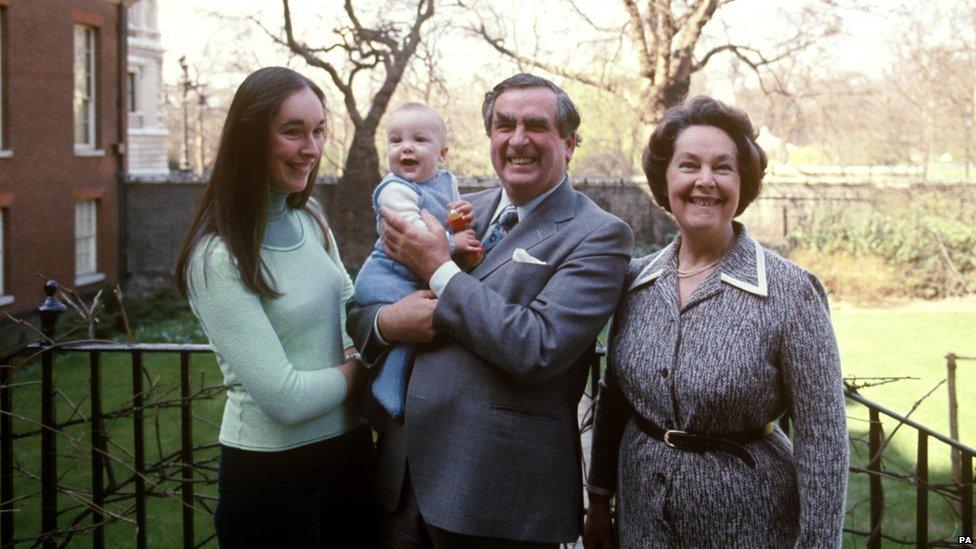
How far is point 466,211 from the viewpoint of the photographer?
2646mm

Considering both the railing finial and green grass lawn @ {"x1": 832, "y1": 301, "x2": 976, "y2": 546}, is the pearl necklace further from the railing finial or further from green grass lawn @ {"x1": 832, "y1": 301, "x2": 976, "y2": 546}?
green grass lawn @ {"x1": 832, "y1": 301, "x2": 976, "y2": 546}

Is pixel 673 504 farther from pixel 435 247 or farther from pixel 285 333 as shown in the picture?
pixel 285 333

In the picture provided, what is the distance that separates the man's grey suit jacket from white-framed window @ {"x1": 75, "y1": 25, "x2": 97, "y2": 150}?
56.5 feet

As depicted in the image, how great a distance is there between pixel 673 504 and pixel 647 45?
49.8ft

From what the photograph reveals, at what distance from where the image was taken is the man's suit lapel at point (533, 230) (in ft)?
7.93

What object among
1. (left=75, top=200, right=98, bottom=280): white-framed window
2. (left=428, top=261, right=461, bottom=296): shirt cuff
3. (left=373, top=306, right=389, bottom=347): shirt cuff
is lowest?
(left=75, top=200, right=98, bottom=280): white-framed window

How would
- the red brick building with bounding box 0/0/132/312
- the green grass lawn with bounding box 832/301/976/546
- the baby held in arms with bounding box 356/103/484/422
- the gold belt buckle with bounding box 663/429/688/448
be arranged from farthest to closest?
1. the red brick building with bounding box 0/0/132/312
2. the green grass lawn with bounding box 832/301/976/546
3. the baby held in arms with bounding box 356/103/484/422
4. the gold belt buckle with bounding box 663/429/688/448

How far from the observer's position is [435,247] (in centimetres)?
242

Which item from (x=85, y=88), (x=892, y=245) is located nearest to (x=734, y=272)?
(x=892, y=245)

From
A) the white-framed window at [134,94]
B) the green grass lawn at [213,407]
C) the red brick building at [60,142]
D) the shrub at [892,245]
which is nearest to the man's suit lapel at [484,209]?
the green grass lawn at [213,407]

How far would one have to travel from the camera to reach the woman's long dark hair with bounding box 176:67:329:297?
2.32 meters

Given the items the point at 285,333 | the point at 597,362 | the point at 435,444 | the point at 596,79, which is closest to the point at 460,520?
the point at 435,444

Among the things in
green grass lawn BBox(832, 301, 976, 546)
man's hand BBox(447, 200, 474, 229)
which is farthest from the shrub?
man's hand BBox(447, 200, 474, 229)

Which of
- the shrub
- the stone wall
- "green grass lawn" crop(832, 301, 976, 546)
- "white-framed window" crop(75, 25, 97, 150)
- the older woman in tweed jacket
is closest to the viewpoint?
the older woman in tweed jacket
